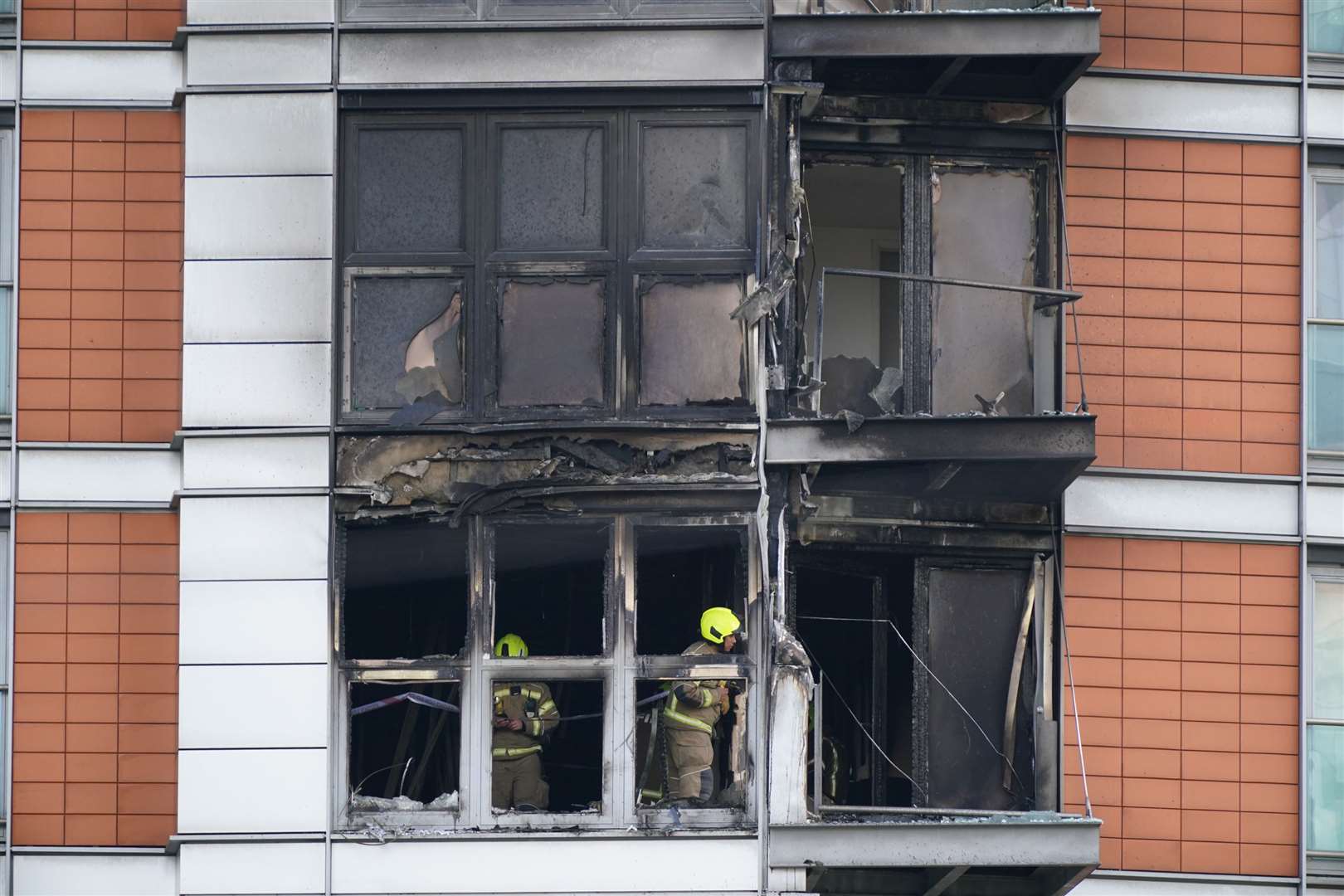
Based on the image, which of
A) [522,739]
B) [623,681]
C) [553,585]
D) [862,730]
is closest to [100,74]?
[553,585]

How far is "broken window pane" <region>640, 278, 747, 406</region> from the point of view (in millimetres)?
14000

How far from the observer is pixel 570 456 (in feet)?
45.6

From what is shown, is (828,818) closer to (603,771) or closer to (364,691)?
(603,771)

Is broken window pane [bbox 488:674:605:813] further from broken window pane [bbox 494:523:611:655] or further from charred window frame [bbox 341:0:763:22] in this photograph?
charred window frame [bbox 341:0:763:22]

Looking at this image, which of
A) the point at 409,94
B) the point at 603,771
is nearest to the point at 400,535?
the point at 603,771

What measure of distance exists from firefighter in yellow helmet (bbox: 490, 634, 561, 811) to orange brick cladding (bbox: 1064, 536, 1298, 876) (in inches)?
140

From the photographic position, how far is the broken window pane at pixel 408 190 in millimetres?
14156

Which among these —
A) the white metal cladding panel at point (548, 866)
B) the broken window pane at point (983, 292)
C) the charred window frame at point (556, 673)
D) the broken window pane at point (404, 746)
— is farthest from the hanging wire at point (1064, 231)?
the broken window pane at point (404, 746)

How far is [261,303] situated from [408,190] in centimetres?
123

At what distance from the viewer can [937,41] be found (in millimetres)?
13875

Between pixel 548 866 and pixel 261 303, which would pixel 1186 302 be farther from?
pixel 261 303

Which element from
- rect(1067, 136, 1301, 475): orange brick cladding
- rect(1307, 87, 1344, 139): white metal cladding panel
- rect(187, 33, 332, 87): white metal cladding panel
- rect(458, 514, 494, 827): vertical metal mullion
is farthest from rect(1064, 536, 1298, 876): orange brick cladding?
rect(187, 33, 332, 87): white metal cladding panel

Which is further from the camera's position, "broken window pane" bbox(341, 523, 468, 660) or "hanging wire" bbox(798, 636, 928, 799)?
"hanging wire" bbox(798, 636, 928, 799)

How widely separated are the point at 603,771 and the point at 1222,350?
17.0ft
